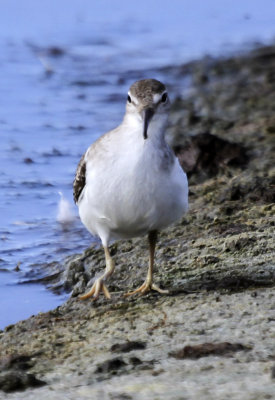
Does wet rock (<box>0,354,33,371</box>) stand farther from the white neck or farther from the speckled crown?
the speckled crown

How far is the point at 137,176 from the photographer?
553 cm

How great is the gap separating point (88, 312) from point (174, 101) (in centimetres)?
719

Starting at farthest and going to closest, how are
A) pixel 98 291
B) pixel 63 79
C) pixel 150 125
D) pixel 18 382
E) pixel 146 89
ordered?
pixel 63 79
pixel 98 291
pixel 146 89
pixel 150 125
pixel 18 382

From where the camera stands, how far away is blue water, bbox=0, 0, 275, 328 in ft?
27.9

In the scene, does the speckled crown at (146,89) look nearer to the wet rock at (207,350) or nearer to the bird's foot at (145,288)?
the bird's foot at (145,288)

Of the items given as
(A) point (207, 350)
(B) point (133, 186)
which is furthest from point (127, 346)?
(B) point (133, 186)

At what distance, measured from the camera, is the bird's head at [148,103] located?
5669 millimetres

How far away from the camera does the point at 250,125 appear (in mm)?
10508

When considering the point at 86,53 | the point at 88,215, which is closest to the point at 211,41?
the point at 86,53

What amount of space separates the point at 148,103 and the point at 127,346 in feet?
5.10

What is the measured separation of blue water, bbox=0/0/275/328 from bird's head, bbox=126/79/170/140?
188 centimetres

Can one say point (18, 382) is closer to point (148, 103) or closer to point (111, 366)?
point (111, 366)

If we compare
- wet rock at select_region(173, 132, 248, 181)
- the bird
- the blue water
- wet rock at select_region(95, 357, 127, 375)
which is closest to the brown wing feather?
the bird

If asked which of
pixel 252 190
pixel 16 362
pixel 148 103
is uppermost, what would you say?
pixel 148 103
